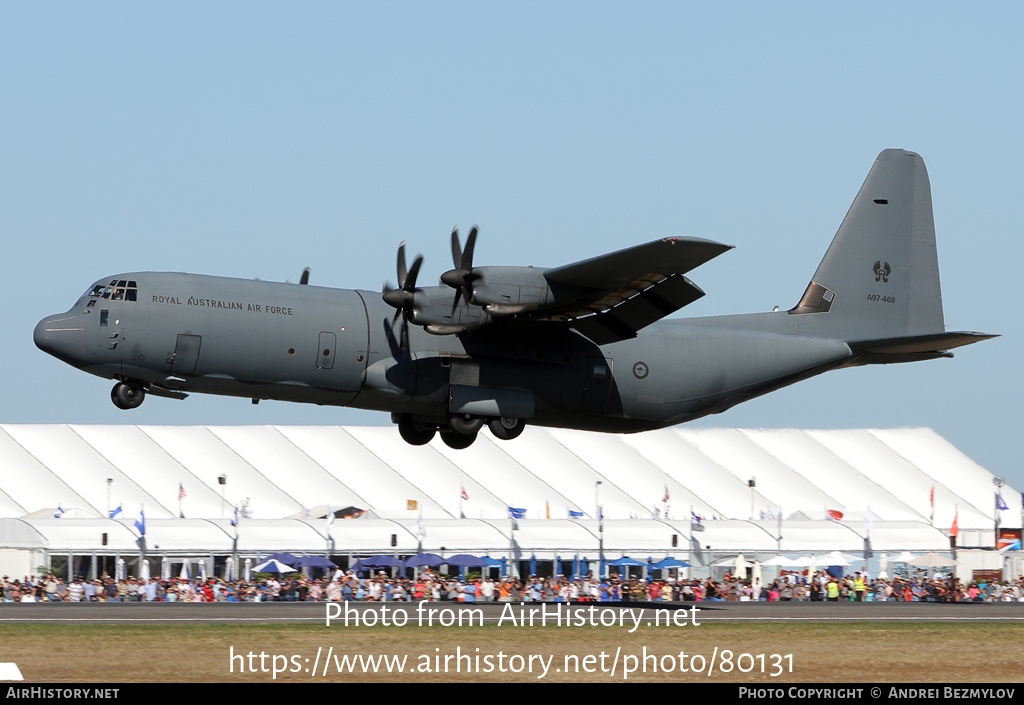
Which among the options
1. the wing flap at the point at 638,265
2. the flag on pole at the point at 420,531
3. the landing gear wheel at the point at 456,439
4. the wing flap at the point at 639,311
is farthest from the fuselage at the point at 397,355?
the flag on pole at the point at 420,531

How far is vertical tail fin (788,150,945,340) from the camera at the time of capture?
33219mm

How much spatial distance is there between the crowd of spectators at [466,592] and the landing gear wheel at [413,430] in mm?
7949

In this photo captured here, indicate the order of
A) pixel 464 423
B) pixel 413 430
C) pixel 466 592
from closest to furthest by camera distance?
1. pixel 464 423
2. pixel 413 430
3. pixel 466 592

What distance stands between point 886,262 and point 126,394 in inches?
765

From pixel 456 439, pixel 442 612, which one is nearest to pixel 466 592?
pixel 442 612

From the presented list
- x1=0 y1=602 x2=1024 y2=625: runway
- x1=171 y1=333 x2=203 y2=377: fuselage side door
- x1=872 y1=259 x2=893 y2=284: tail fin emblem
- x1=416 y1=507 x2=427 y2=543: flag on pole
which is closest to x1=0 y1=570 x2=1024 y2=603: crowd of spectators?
x1=0 y1=602 x2=1024 y2=625: runway

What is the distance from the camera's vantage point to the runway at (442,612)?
29.1m

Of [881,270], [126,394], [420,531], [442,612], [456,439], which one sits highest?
[881,270]

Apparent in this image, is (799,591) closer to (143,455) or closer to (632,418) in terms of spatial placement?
(632,418)

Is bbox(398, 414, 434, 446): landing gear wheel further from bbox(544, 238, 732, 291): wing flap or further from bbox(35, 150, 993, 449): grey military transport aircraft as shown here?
bbox(544, 238, 732, 291): wing flap

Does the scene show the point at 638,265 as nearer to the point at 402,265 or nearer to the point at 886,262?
the point at 402,265

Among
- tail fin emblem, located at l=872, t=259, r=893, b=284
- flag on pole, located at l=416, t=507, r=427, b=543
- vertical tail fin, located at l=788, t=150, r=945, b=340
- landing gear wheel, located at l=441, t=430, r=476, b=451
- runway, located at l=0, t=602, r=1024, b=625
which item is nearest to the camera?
runway, located at l=0, t=602, r=1024, b=625

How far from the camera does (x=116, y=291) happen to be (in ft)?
84.9
